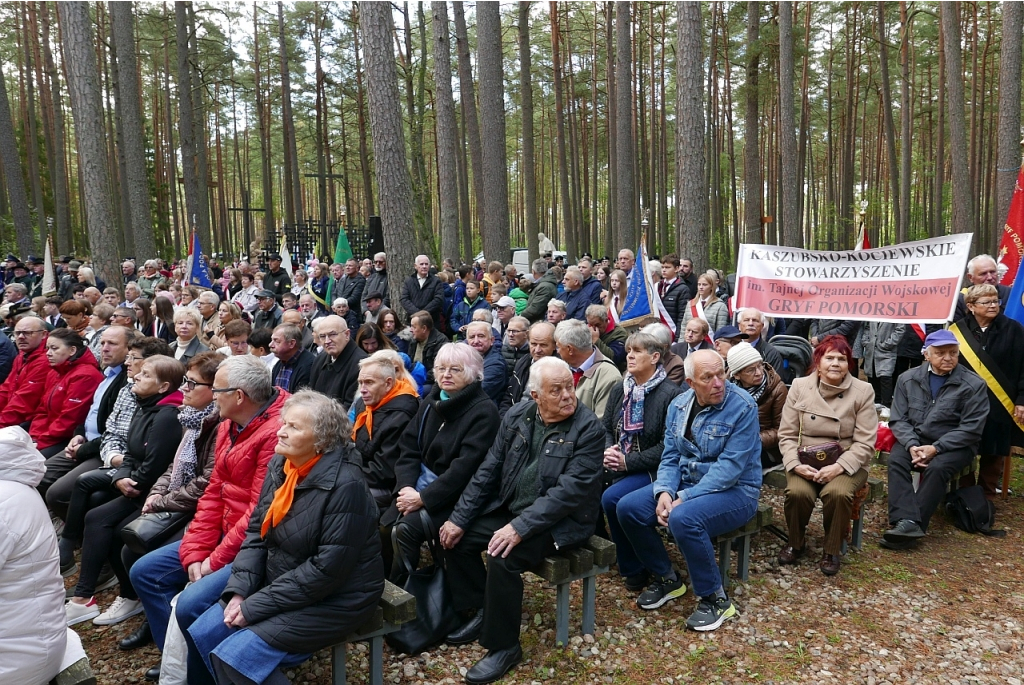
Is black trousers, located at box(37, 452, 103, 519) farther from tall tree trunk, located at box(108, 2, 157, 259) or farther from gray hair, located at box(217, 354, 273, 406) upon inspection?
tall tree trunk, located at box(108, 2, 157, 259)

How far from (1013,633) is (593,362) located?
2972mm

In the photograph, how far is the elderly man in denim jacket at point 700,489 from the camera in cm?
424

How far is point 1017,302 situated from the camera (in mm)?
6207

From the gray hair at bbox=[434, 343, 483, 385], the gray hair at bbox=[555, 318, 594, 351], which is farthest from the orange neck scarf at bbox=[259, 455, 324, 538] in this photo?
the gray hair at bbox=[555, 318, 594, 351]

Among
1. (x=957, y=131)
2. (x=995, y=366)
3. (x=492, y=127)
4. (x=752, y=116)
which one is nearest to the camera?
(x=995, y=366)

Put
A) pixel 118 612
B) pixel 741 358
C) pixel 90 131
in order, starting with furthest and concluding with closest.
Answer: pixel 90 131 < pixel 741 358 < pixel 118 612

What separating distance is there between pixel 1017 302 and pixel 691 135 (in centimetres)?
504

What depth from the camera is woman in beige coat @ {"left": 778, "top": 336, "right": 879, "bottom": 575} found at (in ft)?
15.9

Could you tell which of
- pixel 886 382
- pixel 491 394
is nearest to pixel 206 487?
pixel 491 394

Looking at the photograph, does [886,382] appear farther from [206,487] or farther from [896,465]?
[206,487]

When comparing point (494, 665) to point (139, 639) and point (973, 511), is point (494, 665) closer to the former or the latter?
point (139, 639)

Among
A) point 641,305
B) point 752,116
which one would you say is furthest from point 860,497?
point 752,116

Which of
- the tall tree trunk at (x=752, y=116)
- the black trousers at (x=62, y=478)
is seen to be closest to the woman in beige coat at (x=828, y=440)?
the black trousers at (x=62, y=478)

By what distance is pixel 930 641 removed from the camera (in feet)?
13.4
